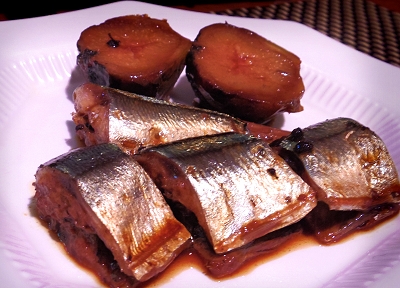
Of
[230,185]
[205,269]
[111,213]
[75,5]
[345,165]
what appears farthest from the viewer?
[75,5]

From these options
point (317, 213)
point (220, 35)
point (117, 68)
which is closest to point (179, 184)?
point (317, 213)

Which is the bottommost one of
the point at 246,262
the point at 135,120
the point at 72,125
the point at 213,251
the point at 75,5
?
the point at 246,262

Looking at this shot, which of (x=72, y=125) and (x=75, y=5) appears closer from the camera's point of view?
(x=72, y=125)

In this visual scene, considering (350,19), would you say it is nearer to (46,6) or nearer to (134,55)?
(134,55)

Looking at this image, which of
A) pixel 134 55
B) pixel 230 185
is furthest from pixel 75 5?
pixel 230 185

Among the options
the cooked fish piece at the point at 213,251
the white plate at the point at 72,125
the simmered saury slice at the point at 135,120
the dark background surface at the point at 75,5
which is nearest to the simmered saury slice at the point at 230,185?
the cooked fish piece at the point at 213,251

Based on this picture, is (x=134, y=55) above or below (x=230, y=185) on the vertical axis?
above
